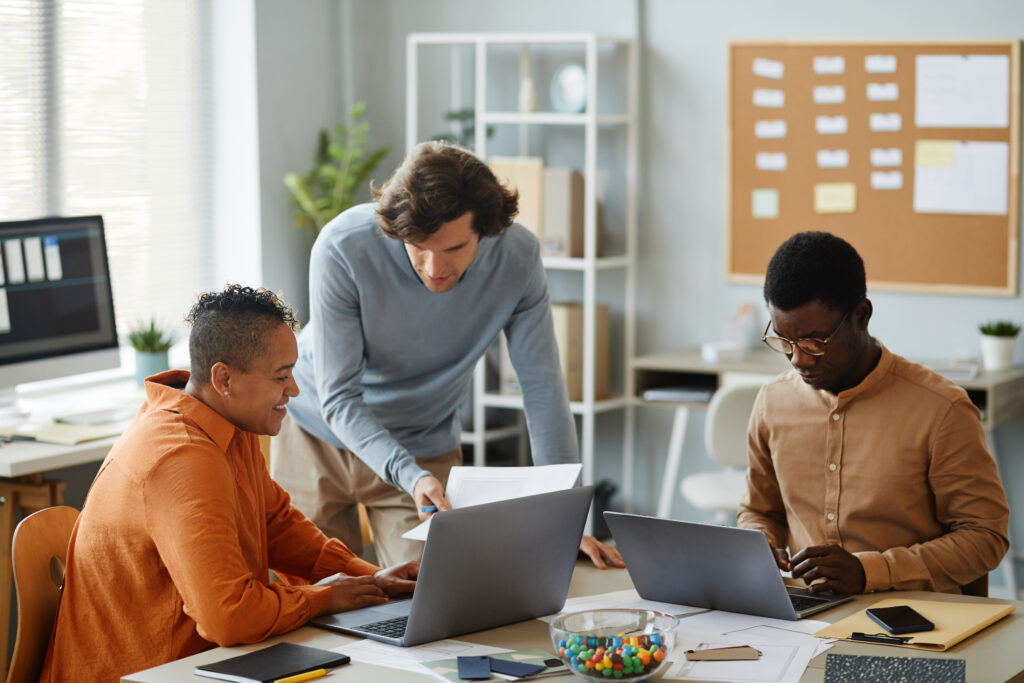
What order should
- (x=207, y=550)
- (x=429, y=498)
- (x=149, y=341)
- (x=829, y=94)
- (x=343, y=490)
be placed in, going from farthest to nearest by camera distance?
1. (x=829, y=94)
2. (x=149, y=341)
3. (x=343, y=490)
4. (x=429, y=498)
5. (x=207, y=550)

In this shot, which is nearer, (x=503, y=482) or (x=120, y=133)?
(x=503, y=482)

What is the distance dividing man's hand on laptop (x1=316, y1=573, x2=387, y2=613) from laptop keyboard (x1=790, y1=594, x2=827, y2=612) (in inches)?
24.8

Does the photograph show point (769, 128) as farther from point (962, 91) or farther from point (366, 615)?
point (366, 615)

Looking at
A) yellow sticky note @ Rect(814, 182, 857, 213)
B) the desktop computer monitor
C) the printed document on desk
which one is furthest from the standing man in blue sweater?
yellow sticky note @ Rect(814, 182, 857, 213)

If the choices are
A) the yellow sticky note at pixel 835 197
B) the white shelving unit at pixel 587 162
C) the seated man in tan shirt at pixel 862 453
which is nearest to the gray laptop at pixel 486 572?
the seated man in tan shirt at pixel 862 453

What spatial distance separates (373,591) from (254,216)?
9.35 ft

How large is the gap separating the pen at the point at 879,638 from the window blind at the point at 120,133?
294 centimetres

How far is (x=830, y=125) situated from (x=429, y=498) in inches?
107

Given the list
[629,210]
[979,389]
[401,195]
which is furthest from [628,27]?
[401,195]

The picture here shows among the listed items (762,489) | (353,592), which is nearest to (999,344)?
(762,489)

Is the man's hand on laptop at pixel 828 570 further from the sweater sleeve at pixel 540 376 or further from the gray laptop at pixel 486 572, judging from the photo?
the sweater sleeve at pixel 540 376

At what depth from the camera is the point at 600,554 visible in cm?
218

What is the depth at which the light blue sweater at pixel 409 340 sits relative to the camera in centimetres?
229

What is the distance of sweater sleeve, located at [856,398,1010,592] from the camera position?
1928 millimetres
